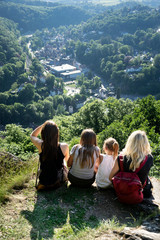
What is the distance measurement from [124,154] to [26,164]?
114 inches

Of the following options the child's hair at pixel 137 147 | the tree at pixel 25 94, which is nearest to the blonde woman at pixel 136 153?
the child's hair at pixel 137 147

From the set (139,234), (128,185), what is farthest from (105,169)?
(139,234)

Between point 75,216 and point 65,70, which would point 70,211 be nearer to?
point 75,216

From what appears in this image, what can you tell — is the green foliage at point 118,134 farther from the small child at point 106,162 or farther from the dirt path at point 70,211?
the small child at point 106,162

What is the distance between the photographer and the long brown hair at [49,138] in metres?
4.32

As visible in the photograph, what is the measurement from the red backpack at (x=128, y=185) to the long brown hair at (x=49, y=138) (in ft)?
4.17

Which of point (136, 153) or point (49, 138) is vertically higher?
point (49, 138)

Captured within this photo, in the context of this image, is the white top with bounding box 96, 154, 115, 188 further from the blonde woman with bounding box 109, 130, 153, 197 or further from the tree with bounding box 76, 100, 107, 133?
the tree with bounding box 76, 100, 107, 133

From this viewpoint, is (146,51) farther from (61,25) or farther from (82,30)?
(61,25)

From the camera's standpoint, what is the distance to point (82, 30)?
523 ft

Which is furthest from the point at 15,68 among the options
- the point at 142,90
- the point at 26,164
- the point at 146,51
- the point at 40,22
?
the point at 40,22

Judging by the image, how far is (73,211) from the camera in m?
4.40

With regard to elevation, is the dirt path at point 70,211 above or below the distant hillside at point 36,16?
below

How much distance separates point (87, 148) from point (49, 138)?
858 millimetres
